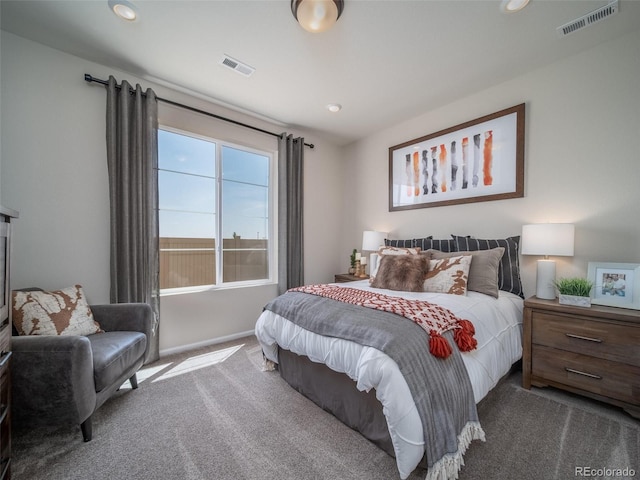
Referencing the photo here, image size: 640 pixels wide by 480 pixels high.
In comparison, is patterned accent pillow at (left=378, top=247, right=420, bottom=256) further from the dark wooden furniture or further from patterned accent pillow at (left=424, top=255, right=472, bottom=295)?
the dark wooden furniture

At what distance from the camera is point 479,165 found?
284 cm

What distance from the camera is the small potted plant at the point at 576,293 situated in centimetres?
189

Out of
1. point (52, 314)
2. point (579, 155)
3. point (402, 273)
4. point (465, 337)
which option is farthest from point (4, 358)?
point (579, 155)

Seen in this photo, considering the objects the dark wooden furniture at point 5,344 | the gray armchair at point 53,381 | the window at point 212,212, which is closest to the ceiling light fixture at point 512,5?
the window at point 212,212

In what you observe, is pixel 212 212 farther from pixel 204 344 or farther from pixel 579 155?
pixel 579 155

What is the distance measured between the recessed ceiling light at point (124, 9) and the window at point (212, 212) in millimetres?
1064

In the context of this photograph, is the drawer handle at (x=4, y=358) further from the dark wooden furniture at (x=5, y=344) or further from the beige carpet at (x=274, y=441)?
the beige carpet at (x=274, y=441)

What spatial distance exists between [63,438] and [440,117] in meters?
4.27

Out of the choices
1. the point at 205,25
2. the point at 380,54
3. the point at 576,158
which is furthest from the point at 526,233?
the point at 205,25

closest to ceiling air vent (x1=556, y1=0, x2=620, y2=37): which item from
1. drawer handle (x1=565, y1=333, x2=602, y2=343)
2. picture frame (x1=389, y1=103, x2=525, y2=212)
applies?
picture frame (x1=389, y1=103, x2=525, y2=212)

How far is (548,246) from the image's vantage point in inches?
84.0

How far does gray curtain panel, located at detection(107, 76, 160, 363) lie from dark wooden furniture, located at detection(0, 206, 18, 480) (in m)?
1.17

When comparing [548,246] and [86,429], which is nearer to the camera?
[86,429]

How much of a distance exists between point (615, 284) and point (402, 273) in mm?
1510
